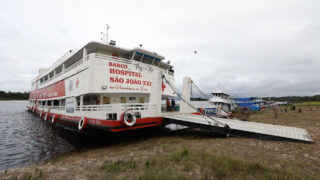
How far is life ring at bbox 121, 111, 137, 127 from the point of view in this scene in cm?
793

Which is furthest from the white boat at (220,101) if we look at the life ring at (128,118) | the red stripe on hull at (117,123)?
the life ring at (128,118)

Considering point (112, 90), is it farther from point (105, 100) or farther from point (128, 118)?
point (128, 118)

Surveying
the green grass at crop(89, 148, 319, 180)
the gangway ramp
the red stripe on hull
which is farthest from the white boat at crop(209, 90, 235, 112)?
the green grass at crop(89, 148, 319, 180)

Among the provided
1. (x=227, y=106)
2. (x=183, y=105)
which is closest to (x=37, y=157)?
(x=183, y=105)

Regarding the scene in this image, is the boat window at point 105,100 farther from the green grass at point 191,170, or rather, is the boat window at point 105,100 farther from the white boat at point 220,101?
the white boat at point 220,101

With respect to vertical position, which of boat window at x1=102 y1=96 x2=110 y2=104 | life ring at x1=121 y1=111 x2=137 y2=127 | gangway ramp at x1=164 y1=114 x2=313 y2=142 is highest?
boat window at x1=102 y1=96 x2=110 y2=104

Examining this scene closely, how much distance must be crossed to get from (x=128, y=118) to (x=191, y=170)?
4913 mm

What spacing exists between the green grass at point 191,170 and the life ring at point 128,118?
124 inches

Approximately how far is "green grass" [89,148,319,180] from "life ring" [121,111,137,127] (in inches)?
124

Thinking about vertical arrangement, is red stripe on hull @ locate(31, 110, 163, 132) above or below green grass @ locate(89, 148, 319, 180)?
above

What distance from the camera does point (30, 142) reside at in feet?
34.4

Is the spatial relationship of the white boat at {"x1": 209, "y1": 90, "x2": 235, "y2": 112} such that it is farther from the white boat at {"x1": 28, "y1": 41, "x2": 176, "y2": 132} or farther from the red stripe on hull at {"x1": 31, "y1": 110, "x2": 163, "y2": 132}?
the red stripe on hull at {"x1": 31, "y1": 110, "x2": 163, "y2": 132}

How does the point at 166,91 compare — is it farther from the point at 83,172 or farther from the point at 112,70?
the point at 83,172

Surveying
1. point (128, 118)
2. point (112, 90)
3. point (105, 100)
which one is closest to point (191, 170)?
point (128, 118)
